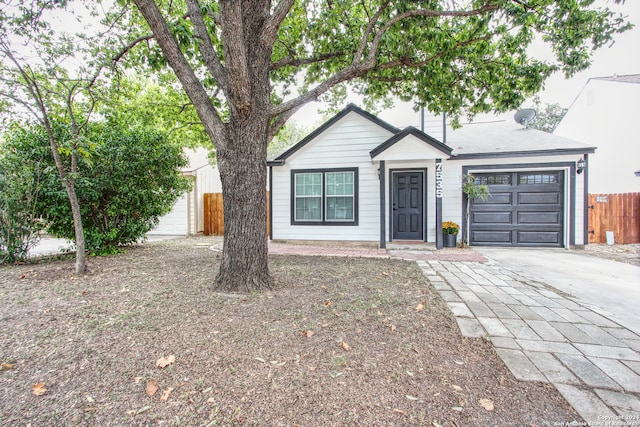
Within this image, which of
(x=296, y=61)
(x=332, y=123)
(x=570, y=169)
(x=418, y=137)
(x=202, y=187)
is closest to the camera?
(x=296, y=61)

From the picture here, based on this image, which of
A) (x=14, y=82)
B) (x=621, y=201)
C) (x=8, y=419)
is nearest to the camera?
(x=8, y=419)

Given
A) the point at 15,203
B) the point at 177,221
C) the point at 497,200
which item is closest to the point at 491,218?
the point at 497,200

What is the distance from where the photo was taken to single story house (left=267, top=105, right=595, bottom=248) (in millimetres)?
7543

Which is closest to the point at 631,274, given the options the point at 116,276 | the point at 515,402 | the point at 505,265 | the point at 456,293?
the point at 505,265

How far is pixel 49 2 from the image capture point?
4309 millimetres

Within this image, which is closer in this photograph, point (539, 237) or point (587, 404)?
point (587, 404)

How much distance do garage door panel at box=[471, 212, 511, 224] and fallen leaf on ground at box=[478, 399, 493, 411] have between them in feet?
24.0

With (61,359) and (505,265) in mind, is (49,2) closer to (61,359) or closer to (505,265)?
(61,359)

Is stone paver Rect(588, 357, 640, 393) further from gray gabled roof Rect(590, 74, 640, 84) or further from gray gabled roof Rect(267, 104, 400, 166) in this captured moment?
gray gabled roof Rect(590, 74, 640, 84)

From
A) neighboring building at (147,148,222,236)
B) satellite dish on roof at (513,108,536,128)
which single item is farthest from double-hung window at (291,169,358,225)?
satellite dish on roof at (513,108,536,128)

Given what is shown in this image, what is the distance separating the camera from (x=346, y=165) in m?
8.27

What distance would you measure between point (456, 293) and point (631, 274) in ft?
13.2

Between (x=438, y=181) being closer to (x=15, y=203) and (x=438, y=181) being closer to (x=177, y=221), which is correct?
(x=15, y=203)

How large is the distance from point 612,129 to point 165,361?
58.3ft
